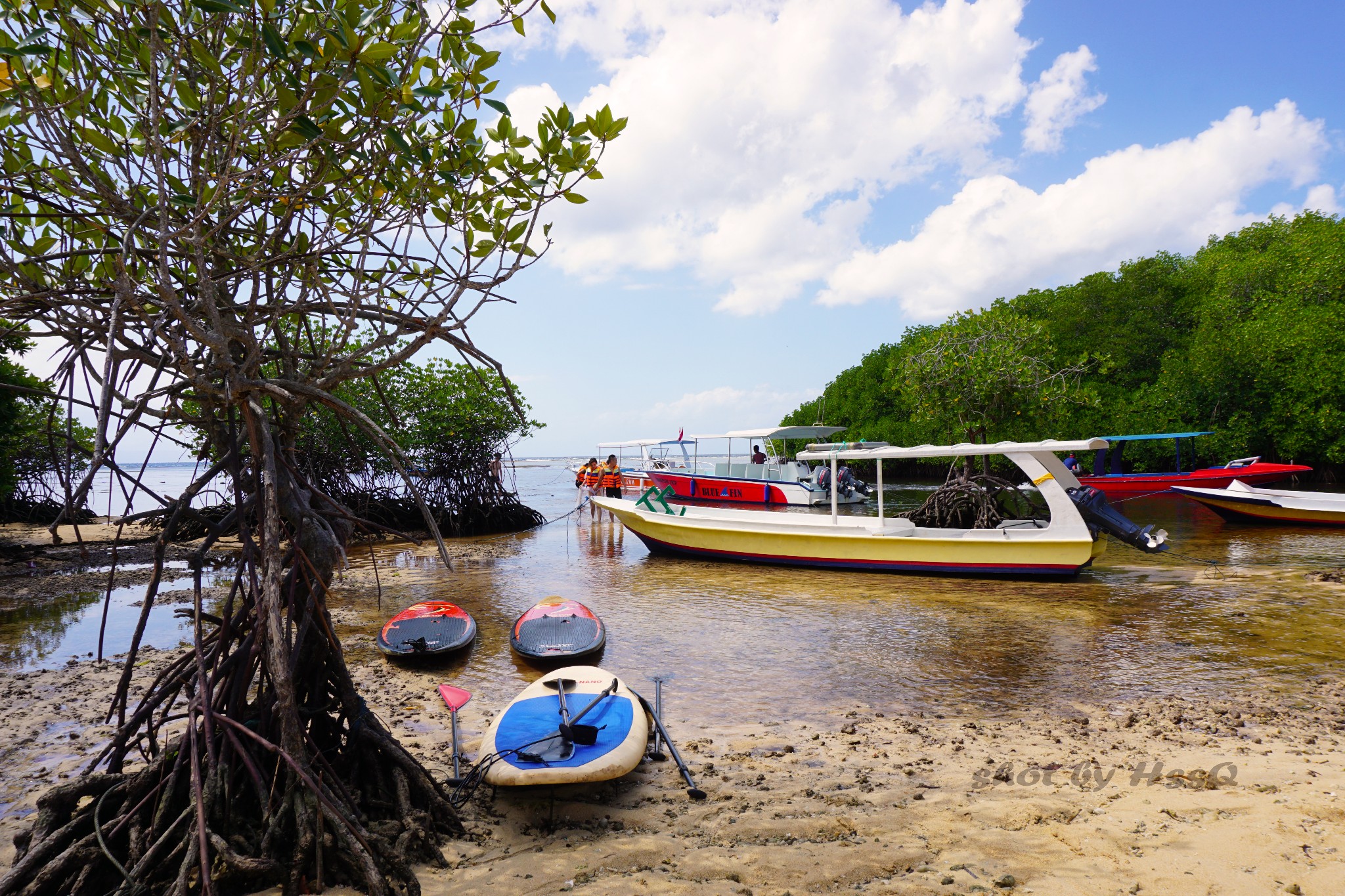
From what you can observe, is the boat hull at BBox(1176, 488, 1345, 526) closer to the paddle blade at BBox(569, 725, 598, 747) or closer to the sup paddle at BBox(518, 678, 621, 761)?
the sup paddle at BBox(518, 678, 621, 761)

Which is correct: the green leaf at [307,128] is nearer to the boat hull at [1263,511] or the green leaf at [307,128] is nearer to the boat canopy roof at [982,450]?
the boat canopy roof at [982,450]

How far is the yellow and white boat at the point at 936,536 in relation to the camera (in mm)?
11805

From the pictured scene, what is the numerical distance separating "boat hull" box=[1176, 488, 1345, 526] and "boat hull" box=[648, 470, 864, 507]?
360 inches

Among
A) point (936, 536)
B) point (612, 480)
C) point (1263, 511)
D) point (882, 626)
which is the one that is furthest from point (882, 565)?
point (612, 480)

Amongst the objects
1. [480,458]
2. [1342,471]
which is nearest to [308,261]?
[480,458]

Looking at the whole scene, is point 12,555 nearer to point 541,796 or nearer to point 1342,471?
point 541,796

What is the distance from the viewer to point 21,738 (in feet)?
19.1

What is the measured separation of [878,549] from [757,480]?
33.4ft

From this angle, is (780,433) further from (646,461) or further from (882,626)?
(882,626)

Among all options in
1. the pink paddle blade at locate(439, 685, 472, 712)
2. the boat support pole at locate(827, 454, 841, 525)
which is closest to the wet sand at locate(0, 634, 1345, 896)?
the pink paddle blade at locate(439, 685, 472, 712)

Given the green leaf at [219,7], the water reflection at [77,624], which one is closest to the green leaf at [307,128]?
the green leaf at [219,7]

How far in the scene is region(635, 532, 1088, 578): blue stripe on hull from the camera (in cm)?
1211

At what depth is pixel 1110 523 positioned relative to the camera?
12.0 m

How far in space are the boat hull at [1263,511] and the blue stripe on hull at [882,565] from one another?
909cm
